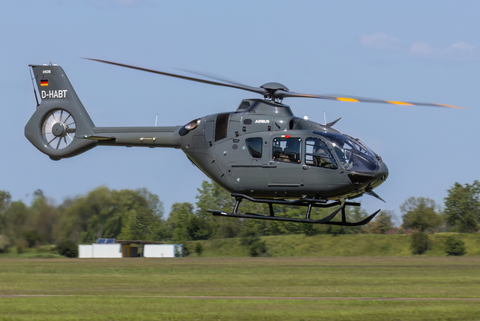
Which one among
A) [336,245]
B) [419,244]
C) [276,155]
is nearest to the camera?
[276,155]

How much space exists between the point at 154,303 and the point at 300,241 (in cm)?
5010

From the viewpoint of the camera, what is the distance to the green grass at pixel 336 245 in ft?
222

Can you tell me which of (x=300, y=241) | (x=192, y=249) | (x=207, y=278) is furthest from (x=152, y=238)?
(x=207, y=278)

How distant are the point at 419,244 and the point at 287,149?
53818mm

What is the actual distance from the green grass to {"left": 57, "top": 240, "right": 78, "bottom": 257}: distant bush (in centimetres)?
1636

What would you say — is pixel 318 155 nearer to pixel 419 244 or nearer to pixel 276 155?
pixel 276 155

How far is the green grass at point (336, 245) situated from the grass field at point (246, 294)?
70.8ft

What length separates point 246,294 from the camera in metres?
27.6

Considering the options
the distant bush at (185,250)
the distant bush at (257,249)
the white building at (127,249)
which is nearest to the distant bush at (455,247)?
the distant bush at (257,249)

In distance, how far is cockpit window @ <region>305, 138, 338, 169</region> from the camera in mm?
16812

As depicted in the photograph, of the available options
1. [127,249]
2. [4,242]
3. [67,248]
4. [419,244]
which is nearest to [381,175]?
[4,242]

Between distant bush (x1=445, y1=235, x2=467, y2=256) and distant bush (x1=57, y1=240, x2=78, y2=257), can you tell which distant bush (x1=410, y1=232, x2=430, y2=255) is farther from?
distant bush (x1=57, y1=240, x2=78, y2=257)

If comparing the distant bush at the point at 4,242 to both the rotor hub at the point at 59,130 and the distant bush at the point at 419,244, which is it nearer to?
the rotor hub at the point at 59,130

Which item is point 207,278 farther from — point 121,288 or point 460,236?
point 460,236
